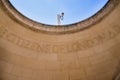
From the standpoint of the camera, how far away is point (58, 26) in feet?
27.1

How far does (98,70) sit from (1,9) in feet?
Answer: 11.4

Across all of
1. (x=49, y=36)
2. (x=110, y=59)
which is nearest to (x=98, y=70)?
(x=110, y=59)

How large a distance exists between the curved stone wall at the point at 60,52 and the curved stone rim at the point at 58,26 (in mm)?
107

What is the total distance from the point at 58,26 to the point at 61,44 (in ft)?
1.98

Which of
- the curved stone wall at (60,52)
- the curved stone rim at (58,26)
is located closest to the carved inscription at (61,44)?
the curved stone wall at (60,52)

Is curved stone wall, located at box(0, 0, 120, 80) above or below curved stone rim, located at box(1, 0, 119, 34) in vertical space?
below

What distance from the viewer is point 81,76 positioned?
7633 mm

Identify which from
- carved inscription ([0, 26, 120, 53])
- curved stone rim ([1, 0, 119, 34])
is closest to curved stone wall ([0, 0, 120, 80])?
carved inscription ([0, 26, 120, 53])

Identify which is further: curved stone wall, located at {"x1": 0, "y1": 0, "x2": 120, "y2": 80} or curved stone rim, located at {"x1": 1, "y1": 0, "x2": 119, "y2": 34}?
curved stone rim, located at {"x1": 1, "y1": 0, "x2": 119, "y2": 34}

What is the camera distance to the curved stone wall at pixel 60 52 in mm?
7613

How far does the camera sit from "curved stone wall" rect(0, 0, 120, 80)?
25.0 ft

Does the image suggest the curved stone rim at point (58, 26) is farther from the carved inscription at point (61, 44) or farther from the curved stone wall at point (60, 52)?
the carved inscription at point (61, 44)

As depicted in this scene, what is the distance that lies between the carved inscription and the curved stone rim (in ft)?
1.42

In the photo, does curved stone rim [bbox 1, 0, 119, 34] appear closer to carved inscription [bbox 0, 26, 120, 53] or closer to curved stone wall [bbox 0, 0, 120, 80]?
curved stone wall [bbox 0, 0, 120, 80]
